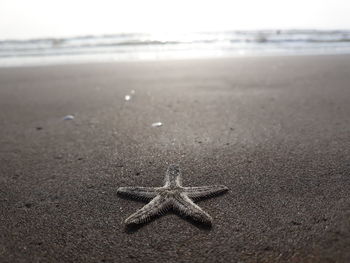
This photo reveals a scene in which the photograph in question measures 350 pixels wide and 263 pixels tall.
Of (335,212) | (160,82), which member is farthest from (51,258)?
(160,82)

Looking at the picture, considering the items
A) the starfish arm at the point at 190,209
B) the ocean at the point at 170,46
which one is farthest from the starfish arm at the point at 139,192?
the ocean at the point at 170,46

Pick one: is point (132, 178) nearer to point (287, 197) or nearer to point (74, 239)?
point (74, 239)

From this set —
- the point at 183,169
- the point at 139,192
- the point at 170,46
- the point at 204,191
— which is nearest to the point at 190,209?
the point at 204,191

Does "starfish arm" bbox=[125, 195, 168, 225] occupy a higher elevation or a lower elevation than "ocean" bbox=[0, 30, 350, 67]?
lower

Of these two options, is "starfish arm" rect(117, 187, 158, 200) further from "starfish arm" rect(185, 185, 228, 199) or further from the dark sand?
"starfish arm" rect(185, 185, 228, 199)

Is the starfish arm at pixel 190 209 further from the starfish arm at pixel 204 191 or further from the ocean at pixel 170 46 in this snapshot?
the ocean at pixel 170 46

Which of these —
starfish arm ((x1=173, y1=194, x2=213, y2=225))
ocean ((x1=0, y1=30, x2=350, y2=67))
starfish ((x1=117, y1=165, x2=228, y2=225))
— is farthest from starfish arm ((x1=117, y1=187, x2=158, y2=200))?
ocean ((x1=0, y1=30, x2=350, y2=67))
